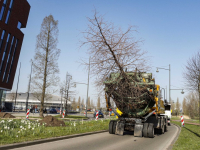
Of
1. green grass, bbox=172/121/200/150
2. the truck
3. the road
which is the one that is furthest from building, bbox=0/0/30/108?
green grass, bbox=172/121/200/150

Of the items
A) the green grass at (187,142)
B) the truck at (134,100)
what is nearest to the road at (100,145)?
the green grass at (187,142)

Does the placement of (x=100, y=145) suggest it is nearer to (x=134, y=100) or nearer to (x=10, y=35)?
(x=134, y=100)

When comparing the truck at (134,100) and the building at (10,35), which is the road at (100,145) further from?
the building at (10,35)

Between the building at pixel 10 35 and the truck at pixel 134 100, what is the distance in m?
29.7

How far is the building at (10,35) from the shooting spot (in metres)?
34.3

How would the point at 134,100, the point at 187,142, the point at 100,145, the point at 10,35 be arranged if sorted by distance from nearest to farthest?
the point at 100,145, the point at 187,142, the point at 134,100, the point at 10,35

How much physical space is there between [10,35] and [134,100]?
32.5 m

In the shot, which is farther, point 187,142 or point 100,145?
point 187,142

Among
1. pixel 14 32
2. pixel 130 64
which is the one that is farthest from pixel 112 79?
pixel 14 32

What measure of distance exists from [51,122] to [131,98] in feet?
20.6

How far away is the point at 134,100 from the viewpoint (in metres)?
10.6

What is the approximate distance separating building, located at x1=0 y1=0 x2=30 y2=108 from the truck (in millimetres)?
29702

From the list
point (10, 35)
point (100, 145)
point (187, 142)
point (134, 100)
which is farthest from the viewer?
point (10, 35)

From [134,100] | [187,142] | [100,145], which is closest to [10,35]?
[134,100]
